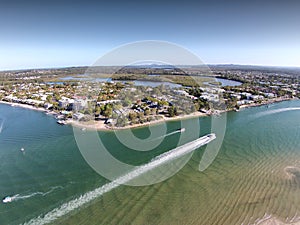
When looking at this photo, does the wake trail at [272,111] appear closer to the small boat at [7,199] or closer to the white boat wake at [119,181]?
the white boat wake at [119,181]

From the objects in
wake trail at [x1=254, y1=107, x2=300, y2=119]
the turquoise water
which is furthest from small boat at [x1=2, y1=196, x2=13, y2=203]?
wake trail at [x1=254, y1=107, x2=300, y2=119]

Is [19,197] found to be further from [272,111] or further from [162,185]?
[272,111]

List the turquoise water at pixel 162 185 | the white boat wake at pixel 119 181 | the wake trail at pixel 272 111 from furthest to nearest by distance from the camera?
the wake trail at pixel 272 111 → the turquoise water at pixel 162 185 → the white boat wake at pixel 119 181

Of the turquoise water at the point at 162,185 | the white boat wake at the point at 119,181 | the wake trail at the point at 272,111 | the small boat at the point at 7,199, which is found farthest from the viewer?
the wake trail at the point at 272,111

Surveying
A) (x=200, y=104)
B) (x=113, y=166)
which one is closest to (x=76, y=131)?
(x=113, y=166)

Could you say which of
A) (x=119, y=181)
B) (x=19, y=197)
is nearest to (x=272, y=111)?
(x=119, y=181)

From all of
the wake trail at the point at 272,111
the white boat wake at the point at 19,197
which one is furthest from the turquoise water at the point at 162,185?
the wake trail at the point at 272,111

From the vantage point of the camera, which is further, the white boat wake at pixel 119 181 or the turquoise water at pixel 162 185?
the turquoise water at pixel 162 185
